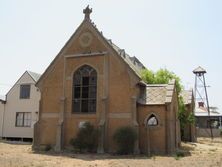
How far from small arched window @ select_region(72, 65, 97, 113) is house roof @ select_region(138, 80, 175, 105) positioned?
173 inches

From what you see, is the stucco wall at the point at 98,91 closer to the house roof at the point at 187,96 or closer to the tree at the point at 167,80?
the tree at the point at 167,80

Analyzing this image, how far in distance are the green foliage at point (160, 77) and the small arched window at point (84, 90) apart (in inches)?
388

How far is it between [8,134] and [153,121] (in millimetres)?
22331

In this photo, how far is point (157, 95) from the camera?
25984 millimetres

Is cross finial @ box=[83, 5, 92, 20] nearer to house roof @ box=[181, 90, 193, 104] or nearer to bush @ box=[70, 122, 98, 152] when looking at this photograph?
bush @ box=[70, 122, 98, 152]

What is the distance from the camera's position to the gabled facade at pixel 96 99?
24547 millimetres

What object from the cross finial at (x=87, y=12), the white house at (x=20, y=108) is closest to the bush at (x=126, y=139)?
the cross finial at (x=87, y=12)

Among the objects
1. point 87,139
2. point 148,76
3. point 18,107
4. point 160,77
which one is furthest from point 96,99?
point 18,107

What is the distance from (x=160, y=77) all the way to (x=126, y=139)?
15.2 metres

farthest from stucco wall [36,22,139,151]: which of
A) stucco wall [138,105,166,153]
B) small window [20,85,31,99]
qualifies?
small window [20,85,31,99]

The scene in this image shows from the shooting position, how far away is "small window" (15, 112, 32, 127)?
37.8 metres

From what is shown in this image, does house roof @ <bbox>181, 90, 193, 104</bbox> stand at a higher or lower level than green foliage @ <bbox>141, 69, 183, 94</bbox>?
lower

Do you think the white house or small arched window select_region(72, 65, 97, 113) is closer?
small arched window select_region(72, 65, 97, 113)

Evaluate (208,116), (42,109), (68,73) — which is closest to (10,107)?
(42,109)
